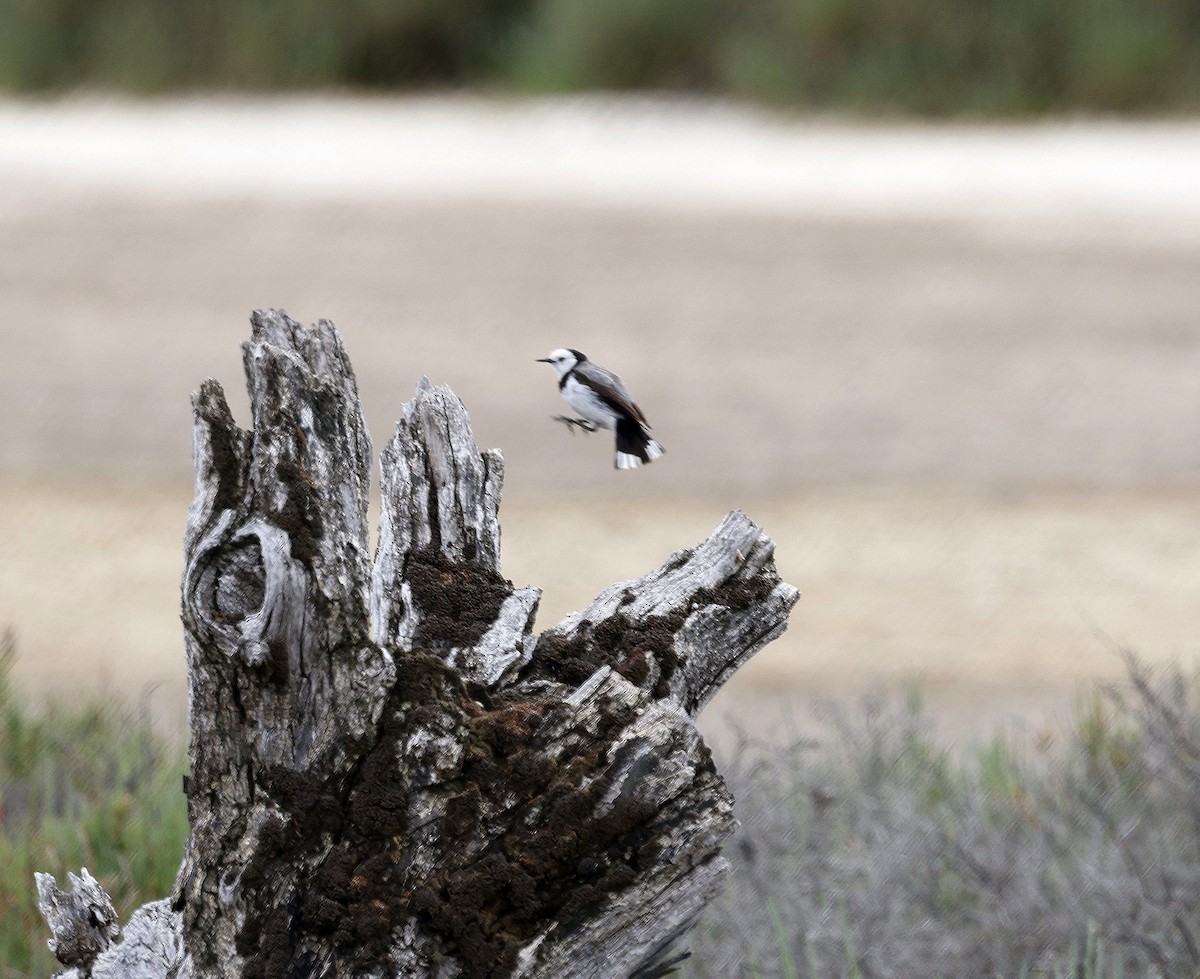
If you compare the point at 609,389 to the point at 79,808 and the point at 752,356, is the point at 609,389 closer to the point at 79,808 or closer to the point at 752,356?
the point at 79,808

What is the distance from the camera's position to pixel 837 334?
360 inches

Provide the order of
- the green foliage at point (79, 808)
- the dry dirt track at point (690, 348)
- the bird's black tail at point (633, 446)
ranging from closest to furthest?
the bird's black tail at point (633, 446) < the green foliage at point (79, 808) < the dry dirt track at point (690, 348)

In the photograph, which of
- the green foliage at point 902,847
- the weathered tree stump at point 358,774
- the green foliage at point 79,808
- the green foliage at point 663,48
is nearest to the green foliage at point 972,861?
the green foliage at point 902,847

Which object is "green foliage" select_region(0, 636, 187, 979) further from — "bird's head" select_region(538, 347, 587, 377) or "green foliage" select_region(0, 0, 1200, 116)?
"green foliage" select_region(0, 0, 1200, 116)

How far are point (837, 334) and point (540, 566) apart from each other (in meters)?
3.43

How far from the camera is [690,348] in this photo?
9.05 metres

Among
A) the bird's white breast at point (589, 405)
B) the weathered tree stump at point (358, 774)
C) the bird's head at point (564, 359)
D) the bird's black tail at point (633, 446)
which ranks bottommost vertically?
the weathered tree stump at point (358, 774)

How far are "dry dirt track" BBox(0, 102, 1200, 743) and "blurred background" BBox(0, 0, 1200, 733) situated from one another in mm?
27

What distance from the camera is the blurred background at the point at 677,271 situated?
6.34 m

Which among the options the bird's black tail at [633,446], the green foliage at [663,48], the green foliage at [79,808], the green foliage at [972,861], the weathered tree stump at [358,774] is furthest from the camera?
the green foliage at [663,48]

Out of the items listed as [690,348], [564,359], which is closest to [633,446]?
[564,359]

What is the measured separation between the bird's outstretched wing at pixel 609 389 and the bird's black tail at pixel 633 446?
1 cm

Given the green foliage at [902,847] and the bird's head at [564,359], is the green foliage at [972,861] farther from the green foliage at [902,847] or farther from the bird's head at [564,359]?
the bird's head at [564,359]

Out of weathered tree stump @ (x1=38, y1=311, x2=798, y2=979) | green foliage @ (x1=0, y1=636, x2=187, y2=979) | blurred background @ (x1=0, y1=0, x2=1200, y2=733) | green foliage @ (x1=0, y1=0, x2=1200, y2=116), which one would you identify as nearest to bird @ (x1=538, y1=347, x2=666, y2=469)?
weathered tree stump @ (x1=38, y1=311, x2=798, y2=979)
